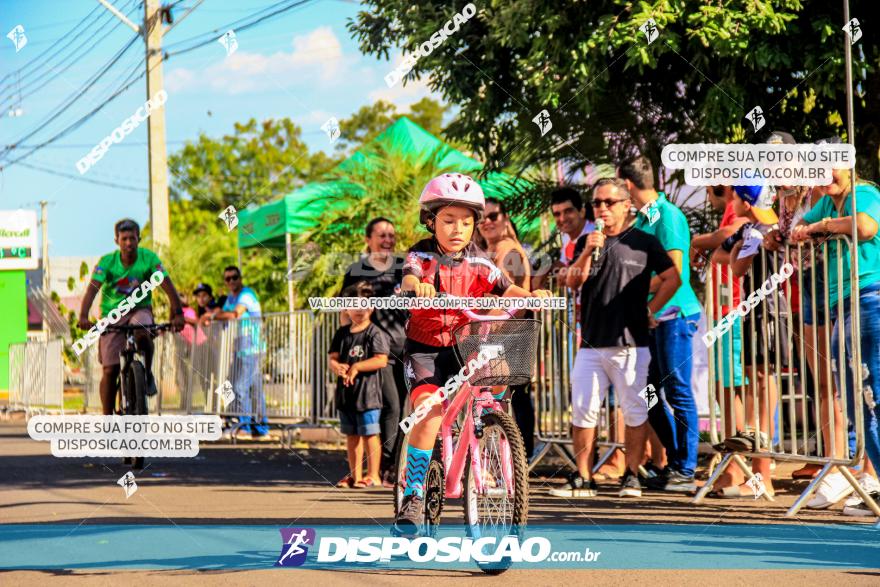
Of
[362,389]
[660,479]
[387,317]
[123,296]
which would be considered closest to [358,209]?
[123,296]

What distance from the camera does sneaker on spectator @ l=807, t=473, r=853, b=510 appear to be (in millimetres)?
7707

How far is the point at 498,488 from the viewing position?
5730 mm

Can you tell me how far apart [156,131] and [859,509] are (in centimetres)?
1676

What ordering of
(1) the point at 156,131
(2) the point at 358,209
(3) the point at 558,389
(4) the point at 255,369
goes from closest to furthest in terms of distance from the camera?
(3) the point at 558,389 → (4) the point at 255,369 → (2) the point at 358,209 → (1) the point at 156,131

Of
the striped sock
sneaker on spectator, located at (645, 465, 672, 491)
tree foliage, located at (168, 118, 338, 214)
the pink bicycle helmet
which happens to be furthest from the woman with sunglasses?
tree foliage, located at (168, 118, 338, 214)

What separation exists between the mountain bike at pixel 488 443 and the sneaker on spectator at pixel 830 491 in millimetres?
2584

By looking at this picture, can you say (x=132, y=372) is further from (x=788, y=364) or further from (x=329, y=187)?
(x=329, y=187)

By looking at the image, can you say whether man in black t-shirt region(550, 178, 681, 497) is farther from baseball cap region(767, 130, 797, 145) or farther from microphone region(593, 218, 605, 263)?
baseball cap region(767, 130, 797, 145)

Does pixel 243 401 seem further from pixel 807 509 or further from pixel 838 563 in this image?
pixel 838 563

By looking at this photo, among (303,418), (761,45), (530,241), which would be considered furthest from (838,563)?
(530,241)

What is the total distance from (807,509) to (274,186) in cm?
5402

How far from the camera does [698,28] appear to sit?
10719mm

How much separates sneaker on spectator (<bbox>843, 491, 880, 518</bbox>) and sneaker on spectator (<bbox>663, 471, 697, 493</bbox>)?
162 centimetres

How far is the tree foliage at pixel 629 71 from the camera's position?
1076 cm
